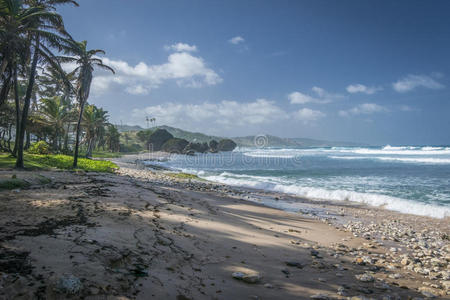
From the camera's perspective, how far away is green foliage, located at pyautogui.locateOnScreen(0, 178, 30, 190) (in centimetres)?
721

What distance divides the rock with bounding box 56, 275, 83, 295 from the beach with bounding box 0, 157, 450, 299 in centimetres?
1

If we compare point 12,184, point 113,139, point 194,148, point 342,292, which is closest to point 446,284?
point 342,292

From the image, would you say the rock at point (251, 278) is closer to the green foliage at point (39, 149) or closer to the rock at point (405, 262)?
the rock at point (405, 262)

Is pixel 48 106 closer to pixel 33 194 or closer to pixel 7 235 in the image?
pixel 33 194

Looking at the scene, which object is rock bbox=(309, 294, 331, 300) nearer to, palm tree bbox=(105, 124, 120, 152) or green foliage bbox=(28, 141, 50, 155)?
green foliage bbox=(28, 141, 50, 155)

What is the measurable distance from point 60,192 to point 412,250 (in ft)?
36.6

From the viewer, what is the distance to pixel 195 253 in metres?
4.57

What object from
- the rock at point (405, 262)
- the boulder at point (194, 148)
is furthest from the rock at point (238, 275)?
the boulder at point (194, 148)

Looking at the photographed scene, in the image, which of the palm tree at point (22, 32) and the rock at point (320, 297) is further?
the palm tree at point (22, 32)

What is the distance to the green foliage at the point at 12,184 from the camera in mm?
7205

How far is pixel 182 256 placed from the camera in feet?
14.1

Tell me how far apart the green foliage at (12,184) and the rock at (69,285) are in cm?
692

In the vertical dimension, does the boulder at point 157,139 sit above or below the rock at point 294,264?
above

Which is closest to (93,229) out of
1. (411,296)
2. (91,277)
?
(91,277)
